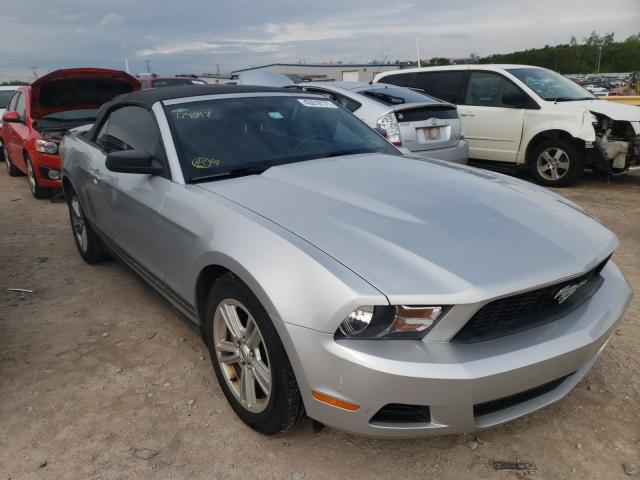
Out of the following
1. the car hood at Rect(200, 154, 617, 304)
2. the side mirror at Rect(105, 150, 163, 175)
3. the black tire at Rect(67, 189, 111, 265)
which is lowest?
the black tire at Rect(67, 189, 111, 265)

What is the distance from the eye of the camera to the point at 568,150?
283 inches

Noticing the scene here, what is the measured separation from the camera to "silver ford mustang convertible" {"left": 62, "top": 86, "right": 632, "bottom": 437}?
1.86 metres

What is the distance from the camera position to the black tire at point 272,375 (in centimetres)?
208

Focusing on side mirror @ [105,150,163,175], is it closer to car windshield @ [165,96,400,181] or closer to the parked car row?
the parked car row

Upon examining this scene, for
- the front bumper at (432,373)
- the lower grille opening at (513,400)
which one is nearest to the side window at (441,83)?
the lower grille opening at (513,400)

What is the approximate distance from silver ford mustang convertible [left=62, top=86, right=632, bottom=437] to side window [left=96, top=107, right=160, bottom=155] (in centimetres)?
5

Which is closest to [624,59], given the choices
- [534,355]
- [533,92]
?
[533,92]

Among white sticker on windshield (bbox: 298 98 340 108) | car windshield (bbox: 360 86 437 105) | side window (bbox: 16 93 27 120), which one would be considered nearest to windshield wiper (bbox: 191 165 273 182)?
white sticker on windshield (bbox: 298 98 340 108)

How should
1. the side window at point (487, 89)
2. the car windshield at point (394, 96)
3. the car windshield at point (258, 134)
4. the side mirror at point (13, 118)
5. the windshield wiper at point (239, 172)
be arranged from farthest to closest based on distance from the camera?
1. the side window at point (487, 89)
2. the side mirror at point (13, 118)
3. the car windshield at point (394, 96)
4. the car windshield at point (258, 134)
5. the windshield wiper at point (239, 172)

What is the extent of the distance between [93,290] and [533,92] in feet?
20.7

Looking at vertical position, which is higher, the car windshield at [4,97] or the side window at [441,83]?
the side window at [441,83]

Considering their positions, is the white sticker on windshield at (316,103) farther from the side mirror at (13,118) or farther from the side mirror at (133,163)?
the side mirror at (13,118)

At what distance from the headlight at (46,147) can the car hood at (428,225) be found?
5382 millimetres

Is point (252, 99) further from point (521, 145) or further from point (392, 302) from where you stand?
point (521, 145)
